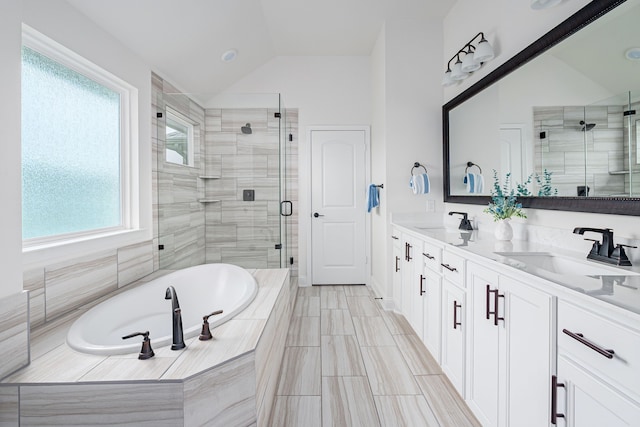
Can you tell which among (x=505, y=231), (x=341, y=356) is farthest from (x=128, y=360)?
(x=505, y=231)

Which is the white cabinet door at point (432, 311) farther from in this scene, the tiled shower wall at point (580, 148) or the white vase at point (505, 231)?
the tiled shower wall at point (580, 148)

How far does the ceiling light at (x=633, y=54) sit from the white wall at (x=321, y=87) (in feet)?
9.48

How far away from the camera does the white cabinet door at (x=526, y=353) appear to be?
113 cm

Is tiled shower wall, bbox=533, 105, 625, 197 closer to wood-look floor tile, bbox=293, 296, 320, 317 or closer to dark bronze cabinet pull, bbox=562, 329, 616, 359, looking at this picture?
dark bronze cabinet pull, bbox=562, 329, 616, 359

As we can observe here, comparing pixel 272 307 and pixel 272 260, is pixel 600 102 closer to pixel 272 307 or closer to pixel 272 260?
pixel 272 307

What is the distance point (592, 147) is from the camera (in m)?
1.57

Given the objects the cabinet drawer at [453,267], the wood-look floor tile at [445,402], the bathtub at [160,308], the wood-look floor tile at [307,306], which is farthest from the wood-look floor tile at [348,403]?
the wood-look floor tile at [307,306]

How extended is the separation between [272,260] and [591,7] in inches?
106

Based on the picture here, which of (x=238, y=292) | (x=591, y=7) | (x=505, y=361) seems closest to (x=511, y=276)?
(x=505, y=361)

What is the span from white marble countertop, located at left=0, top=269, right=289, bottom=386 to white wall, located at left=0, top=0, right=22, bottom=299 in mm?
306

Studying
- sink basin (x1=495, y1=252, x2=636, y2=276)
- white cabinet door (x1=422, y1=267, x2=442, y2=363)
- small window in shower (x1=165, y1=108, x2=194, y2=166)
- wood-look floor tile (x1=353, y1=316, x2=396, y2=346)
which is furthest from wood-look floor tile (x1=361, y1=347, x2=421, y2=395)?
small window in shower (x1=165, y1=108, x2=194, y2=166)

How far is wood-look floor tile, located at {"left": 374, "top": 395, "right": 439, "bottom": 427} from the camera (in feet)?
5.49

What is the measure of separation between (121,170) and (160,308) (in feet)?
3.41

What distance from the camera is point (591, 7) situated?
1.55 meters
